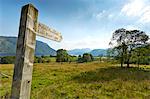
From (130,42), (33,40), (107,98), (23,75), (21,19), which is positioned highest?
(130,42)

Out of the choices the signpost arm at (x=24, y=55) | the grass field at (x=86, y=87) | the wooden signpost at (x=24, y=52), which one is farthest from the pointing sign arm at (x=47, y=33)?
the grass field at (x=86, y=87)

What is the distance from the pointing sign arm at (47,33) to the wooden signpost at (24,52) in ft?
0.64

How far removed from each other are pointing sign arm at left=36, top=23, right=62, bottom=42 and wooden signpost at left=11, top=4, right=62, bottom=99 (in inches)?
7.7

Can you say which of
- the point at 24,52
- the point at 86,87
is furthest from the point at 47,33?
the point at 86,87

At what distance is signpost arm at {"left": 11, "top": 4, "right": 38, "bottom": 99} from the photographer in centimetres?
315

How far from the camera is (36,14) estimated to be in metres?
3.56

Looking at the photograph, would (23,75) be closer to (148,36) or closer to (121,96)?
(121,96)

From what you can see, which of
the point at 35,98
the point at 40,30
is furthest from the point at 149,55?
the point at 40,30

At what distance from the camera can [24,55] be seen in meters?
3.19

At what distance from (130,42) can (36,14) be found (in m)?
49.9

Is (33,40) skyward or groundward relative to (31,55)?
skyward

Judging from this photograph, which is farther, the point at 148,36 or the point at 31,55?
the point at 148,36

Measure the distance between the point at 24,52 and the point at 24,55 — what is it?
0.05m

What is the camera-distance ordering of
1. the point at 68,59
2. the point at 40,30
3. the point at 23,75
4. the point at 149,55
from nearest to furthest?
the point at 23,75, the point at 40,30, the point at 149,55, the point at 68,59
